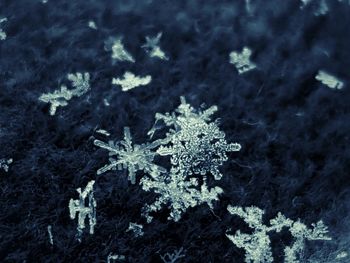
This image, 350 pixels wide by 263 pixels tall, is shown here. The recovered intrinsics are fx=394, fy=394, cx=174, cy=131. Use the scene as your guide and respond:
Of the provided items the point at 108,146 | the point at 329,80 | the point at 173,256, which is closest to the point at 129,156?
the point at 108,146

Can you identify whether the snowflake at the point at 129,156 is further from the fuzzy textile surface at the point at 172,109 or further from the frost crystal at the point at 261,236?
the frost crystal at the point at 261,236

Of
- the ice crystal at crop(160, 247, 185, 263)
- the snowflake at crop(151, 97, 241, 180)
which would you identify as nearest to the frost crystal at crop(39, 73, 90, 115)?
the snowflake at crop(151, 97, 241, 180)

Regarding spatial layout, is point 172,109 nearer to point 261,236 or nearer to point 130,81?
point 130,81

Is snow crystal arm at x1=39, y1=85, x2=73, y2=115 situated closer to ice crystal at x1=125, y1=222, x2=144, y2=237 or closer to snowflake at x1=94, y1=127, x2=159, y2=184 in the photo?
snowflake at x1=94, y1=127, x2=159, y2=184

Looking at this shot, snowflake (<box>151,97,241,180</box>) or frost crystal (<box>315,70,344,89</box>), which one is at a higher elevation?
frost crystal (<box>315,70,344,89</box>)

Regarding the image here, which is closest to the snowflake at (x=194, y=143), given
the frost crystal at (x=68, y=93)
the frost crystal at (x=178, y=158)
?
the frost crystal at (x=178, y=158)

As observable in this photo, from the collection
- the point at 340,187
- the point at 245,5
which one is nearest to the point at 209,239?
the point at 340,187
